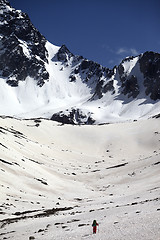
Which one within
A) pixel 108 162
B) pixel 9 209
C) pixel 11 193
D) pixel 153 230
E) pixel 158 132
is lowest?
pixel 153 230

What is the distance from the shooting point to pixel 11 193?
122ft

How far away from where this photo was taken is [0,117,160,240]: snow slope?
1833 centimetres

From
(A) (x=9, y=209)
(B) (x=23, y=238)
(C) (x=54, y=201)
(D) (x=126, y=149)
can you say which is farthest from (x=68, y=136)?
(B) (x=23, y=238)

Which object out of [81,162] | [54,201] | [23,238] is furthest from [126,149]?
[23,238]

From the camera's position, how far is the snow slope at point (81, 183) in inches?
722

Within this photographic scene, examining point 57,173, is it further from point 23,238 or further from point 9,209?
point 23,238

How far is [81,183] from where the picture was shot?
190ft

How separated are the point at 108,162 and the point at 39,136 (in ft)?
140

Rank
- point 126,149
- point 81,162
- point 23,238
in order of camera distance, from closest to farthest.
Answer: point 23,238 < point 81,162 < point 126,149

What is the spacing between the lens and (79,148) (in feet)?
370

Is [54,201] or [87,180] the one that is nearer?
[54,201]

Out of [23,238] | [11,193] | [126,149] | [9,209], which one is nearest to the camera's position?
[23,238]

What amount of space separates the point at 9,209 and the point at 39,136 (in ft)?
284

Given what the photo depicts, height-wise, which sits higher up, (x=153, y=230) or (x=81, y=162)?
(x=81, y=162)
